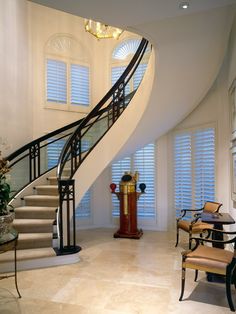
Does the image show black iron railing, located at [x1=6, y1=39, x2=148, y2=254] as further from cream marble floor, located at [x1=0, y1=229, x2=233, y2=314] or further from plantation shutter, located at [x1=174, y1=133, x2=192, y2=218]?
plantation shutter, located at [x1=174, y1=133, x2=192, y2=218]

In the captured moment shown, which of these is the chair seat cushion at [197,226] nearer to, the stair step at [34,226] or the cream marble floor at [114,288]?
the cream marble floor at [114,288]

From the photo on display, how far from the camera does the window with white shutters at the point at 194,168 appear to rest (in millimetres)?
5016

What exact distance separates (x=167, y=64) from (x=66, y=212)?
307cm

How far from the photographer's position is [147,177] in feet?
20.5

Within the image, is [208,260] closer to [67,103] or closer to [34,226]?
[34,226]

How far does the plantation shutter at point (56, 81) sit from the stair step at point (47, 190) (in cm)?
241

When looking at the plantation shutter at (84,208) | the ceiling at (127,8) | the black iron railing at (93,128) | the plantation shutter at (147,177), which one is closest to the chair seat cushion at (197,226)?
the plantation shutter at (147,177)

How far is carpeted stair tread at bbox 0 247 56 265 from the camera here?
378cm

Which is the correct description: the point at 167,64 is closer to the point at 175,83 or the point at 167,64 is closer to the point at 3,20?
the point at 175,83

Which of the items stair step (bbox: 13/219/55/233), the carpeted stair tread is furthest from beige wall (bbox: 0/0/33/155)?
the carpeted stair tread

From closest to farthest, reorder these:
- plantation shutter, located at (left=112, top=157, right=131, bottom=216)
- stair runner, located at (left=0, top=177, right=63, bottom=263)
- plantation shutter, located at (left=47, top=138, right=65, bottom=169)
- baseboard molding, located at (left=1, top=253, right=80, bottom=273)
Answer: baseboard molding, located at (left=1, top=253, right=80, bottom=273) < stair runner, located at (left=0, top=177, right=63, bottom=263) < plantation shutter, located at (left=47, top=138, right=65, bottom=169) < plantation shutter, located at (left=112, top=157, right=131, bottom=216)

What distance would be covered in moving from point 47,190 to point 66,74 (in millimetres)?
3284

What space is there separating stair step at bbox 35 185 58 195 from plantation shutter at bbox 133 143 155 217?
7.17 feet

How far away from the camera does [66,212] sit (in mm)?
4555
